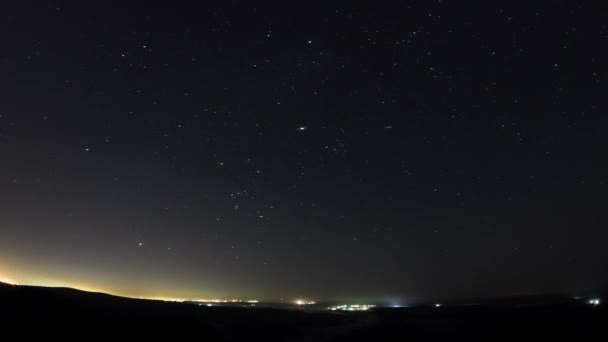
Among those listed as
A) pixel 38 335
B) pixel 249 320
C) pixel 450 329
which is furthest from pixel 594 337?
pixel 38 335

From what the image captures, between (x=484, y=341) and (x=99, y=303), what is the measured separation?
57.2 feet

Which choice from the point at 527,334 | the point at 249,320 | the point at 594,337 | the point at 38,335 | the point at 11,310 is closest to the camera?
the point at 38,335

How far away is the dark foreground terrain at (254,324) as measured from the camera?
12.4 meters

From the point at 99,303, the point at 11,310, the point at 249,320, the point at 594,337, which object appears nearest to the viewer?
the point at 11,310

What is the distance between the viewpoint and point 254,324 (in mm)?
19141

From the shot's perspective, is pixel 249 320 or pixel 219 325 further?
pixel 249 320

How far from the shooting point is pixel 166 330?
1415cm

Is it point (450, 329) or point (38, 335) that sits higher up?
point (38, 335)

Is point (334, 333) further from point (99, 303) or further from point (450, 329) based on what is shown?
point (99, 303)

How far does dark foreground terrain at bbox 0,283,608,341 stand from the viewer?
1245 cm

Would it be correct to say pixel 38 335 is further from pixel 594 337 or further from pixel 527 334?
pixel 594 337

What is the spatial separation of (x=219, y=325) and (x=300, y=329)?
393cm

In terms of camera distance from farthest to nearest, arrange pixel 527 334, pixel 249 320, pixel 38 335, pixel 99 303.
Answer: pixel 249 320, pixel 99 303, pixel 527 334, pixel 38 335

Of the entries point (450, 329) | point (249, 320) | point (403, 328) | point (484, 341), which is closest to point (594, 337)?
point (484, 341)
